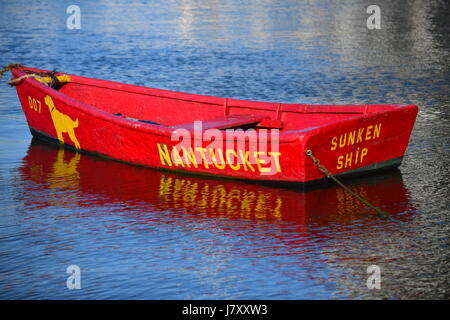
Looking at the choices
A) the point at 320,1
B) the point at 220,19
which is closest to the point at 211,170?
the point at 220,19

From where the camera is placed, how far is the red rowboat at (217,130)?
10.2 meters

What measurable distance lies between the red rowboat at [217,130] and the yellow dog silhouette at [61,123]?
0.05 ft

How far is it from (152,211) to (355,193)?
259 centimetres

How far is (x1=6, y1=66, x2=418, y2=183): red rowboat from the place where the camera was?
10211 millimetres

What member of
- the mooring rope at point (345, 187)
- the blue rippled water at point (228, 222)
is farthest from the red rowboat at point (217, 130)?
the blue rippled water at point (228, 222)

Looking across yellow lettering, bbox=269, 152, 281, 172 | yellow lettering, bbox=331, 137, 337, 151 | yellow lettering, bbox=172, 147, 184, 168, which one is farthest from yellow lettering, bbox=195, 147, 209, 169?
yellow lettering, bbox=331, 137, 337, 151

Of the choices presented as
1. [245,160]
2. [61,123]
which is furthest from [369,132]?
[61,123]

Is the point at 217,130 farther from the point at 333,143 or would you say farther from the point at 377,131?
the point at 377,131

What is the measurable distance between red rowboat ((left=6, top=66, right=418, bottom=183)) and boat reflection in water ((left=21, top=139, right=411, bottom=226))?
19 centimetres

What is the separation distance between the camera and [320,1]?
129 ft

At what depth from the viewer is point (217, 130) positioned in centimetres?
1043

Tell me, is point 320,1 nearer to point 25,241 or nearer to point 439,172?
point 439,172

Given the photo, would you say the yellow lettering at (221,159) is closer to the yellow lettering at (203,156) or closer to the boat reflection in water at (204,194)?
the yellow lettering at (203,156)

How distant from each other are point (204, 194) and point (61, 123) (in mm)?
3261
